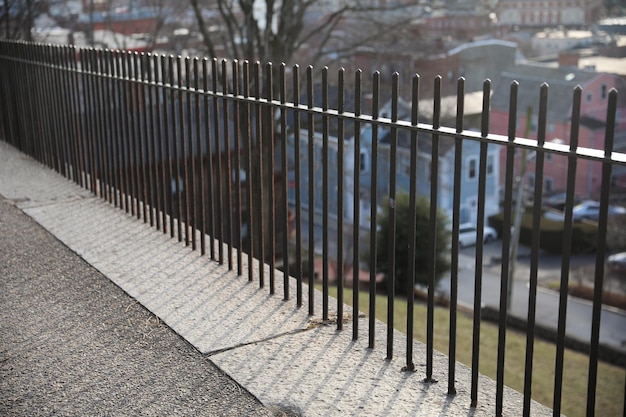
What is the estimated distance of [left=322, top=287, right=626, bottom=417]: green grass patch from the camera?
17484 mm

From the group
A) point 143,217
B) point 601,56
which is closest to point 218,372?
point 143,217

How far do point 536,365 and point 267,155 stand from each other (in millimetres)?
17447

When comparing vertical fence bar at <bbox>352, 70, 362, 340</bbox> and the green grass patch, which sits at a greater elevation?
vertical fence bar at <bbox>352, 70, 362, 340</bbox>

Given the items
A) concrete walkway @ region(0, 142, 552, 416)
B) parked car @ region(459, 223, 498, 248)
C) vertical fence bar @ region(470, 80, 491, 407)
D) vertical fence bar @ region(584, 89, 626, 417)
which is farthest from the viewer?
parked car @ region(459, 223, 498, 248)

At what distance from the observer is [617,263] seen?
34.8m

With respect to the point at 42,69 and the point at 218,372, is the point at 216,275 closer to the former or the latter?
the point at 218,372

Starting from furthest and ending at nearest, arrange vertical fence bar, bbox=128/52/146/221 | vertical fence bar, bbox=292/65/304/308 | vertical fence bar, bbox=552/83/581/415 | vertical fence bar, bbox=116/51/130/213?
vertical fence bar, bbox=116/51/130/213
vertical fence bar, bbox=128/52/146/221
vertical fence bar, bbox=292/65/304/308
vertical fence bar, bbox=552/83/581/415

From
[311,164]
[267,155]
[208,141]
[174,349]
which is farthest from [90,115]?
[174,349]

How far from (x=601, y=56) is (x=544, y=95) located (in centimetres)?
2587

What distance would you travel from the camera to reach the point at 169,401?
325 cm

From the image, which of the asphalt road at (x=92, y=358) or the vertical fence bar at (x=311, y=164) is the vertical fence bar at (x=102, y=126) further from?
the vertical fence bar at (x=311, y=164)

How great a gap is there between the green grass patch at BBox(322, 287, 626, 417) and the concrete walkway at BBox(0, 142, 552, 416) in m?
12.1

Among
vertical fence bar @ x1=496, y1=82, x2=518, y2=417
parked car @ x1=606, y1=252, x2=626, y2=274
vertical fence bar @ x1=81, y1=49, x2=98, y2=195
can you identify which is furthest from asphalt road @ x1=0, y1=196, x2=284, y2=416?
parked car @ x1=606, y1=252, x2=626, y2=274

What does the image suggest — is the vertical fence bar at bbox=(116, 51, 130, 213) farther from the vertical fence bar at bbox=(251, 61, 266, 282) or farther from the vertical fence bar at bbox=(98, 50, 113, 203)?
the vertical fence bar at bbox=(251, 61, 266, 282)
